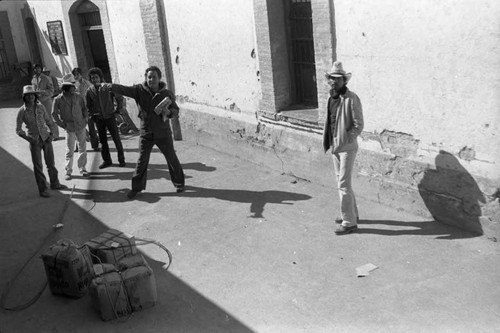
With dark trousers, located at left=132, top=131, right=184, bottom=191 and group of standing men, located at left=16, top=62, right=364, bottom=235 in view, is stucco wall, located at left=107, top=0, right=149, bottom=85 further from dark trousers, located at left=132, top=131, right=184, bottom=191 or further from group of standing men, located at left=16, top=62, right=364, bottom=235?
dark trousers, located at left=132, top=131, right=184, bottom=191

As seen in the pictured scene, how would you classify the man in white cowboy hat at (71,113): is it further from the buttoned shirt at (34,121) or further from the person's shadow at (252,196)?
the person's shadow at (252,196)

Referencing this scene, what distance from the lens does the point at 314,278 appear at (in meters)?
6.25

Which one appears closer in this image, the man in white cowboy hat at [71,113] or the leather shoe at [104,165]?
the man in white cowboy hat at [71,113]

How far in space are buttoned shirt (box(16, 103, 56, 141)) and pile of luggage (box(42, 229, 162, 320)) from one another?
3.31 m

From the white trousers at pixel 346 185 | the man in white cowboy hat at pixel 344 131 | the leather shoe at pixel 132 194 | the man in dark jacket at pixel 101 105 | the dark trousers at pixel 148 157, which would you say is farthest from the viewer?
the man in dark jacket at pixel 101 105

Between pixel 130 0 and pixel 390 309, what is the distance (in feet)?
32.1

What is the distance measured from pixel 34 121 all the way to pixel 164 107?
229 centimetres

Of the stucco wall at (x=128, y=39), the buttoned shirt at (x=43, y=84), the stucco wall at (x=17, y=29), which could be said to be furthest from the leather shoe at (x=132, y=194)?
the stucco wall at (x=17, y=29)

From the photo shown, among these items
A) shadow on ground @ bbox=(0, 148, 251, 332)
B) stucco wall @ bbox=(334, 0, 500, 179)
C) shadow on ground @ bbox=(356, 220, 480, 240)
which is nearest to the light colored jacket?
stucco wall @ bbox=(334, 0, 500, 179)

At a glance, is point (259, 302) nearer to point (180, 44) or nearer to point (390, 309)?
point (390, 309)

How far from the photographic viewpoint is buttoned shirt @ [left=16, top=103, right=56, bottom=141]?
9.18 meters

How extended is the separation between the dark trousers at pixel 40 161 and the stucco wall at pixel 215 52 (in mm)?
3260

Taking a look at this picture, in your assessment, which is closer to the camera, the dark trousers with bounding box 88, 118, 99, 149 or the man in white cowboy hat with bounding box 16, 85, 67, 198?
the man in white cowboy hat with bounding box 16, 85, 67, 198

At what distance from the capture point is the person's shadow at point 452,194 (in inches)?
265
